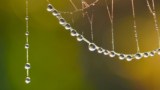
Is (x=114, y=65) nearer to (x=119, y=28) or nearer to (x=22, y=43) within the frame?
(x=119, y=28)

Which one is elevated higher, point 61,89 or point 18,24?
point 18,24

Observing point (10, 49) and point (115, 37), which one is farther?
point (115, 37)

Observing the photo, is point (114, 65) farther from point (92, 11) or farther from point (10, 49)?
point (10, 49)

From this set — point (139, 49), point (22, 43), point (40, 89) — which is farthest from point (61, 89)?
point (139, 49)

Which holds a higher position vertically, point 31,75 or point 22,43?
point 22,43

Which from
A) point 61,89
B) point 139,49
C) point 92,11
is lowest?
point 61,89

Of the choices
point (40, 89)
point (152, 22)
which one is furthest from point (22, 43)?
point (152, 22)
